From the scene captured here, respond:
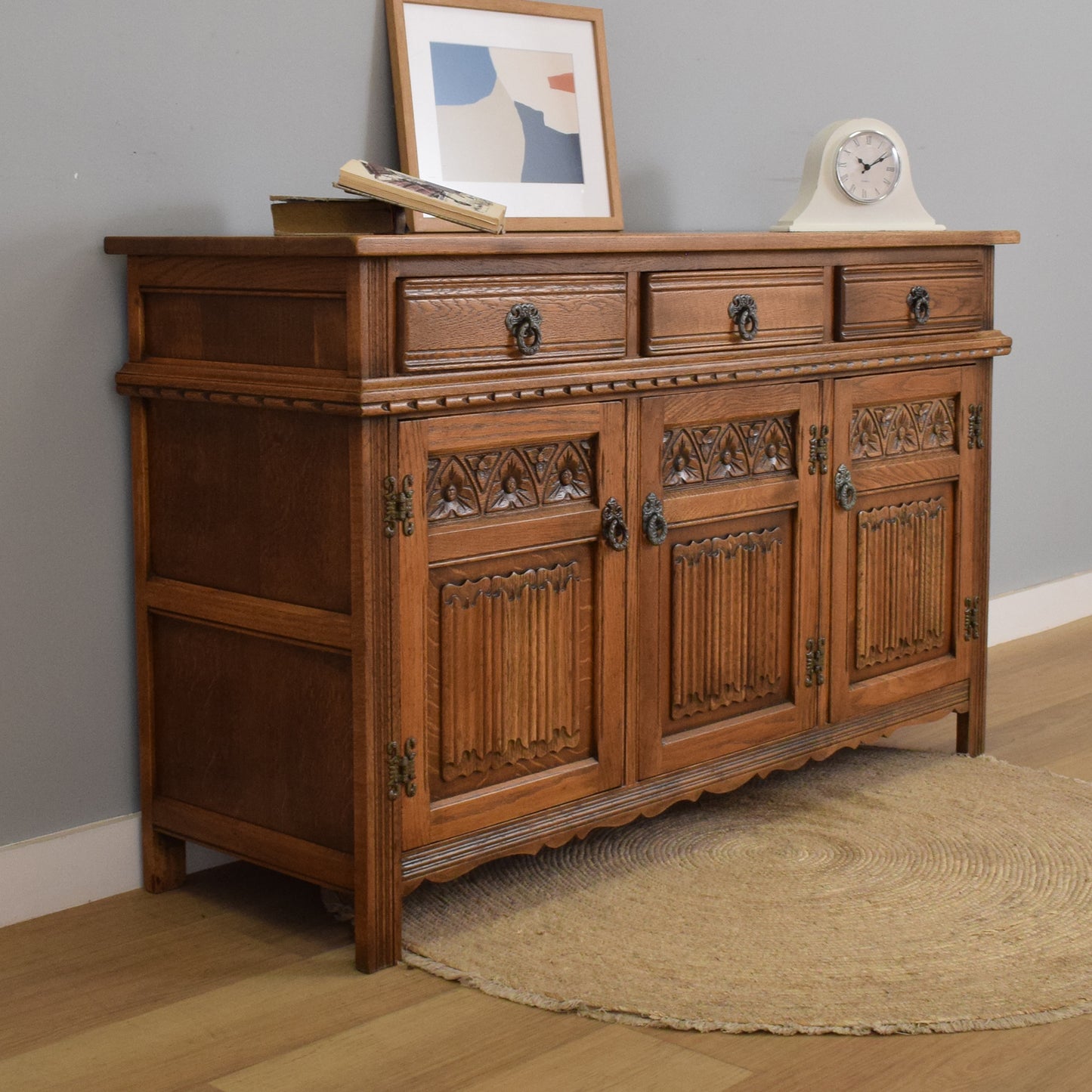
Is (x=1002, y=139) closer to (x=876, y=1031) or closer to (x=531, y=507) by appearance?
(x=531, y=507)

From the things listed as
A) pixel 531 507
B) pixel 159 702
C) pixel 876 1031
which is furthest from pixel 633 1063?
pixel 159 702

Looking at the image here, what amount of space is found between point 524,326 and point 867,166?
3.61ft

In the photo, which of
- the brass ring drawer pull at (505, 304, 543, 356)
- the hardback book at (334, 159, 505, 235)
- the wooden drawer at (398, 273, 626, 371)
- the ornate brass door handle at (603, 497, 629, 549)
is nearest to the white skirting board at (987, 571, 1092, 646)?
the ornate brass door handle at (603, 497, 629, 549)

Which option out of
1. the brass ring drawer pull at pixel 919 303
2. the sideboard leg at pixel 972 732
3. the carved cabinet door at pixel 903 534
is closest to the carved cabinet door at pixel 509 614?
the carved cabinet door at pixel 903 534

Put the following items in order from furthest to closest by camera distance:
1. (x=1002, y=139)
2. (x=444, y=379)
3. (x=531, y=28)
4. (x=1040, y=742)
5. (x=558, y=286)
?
(x=1002, y=139)
(x=1040, y=742)
(x=531, y=28)
(x=558, y=286)
(x=444, y=379)

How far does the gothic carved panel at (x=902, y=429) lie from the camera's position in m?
2.74

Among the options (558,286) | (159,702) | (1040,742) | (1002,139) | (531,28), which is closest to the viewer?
(558,286)

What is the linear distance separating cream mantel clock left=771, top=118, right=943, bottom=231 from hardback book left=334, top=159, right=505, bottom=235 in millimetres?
916

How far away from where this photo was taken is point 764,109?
3322mm

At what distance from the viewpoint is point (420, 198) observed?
2.06m

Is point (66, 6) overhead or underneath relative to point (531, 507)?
overhead

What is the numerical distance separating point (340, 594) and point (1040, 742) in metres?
1.74

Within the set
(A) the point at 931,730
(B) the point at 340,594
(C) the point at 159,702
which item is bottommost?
(A) the point at 931,730

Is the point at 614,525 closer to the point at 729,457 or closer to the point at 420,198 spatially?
the point at 729,457
